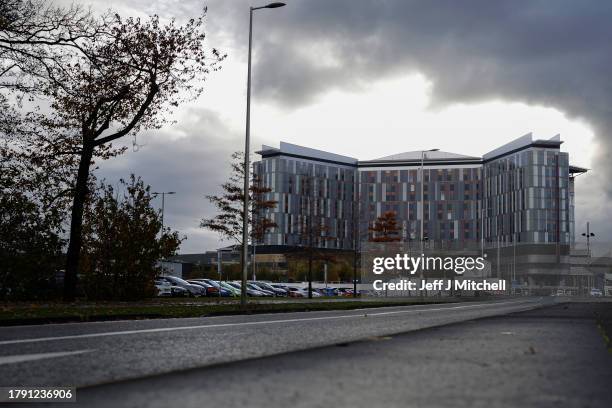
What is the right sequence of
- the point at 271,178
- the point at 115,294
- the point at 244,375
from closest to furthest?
the point at 244,375 < the point at 115,294 < the point at 271,178

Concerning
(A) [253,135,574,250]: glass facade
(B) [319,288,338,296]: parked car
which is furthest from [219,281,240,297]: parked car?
(A) [253,135,574,250]: glass facade

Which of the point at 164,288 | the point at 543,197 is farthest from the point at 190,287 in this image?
the point at 543,197

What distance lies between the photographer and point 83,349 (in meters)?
6.84

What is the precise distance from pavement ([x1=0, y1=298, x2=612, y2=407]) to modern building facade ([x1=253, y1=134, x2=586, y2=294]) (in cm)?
11501

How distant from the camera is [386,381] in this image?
15.3 feet

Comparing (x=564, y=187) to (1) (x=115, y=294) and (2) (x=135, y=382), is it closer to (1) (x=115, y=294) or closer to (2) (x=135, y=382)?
(1) (x=115, y=294)

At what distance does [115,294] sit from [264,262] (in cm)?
10984

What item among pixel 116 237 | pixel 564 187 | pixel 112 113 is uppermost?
pixel 564 187

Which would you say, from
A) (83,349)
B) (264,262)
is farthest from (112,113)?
(264,262)

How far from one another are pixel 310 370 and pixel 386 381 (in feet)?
2.32

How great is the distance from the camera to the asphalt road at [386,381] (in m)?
3.88

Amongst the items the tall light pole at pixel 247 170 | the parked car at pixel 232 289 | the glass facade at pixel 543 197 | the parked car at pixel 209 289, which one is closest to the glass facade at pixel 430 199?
the glass facade at pixel 543 197

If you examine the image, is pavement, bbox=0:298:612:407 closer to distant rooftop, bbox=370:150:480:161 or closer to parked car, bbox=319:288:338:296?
parked car, bbox=319:288:338:296

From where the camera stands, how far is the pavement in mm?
4000
